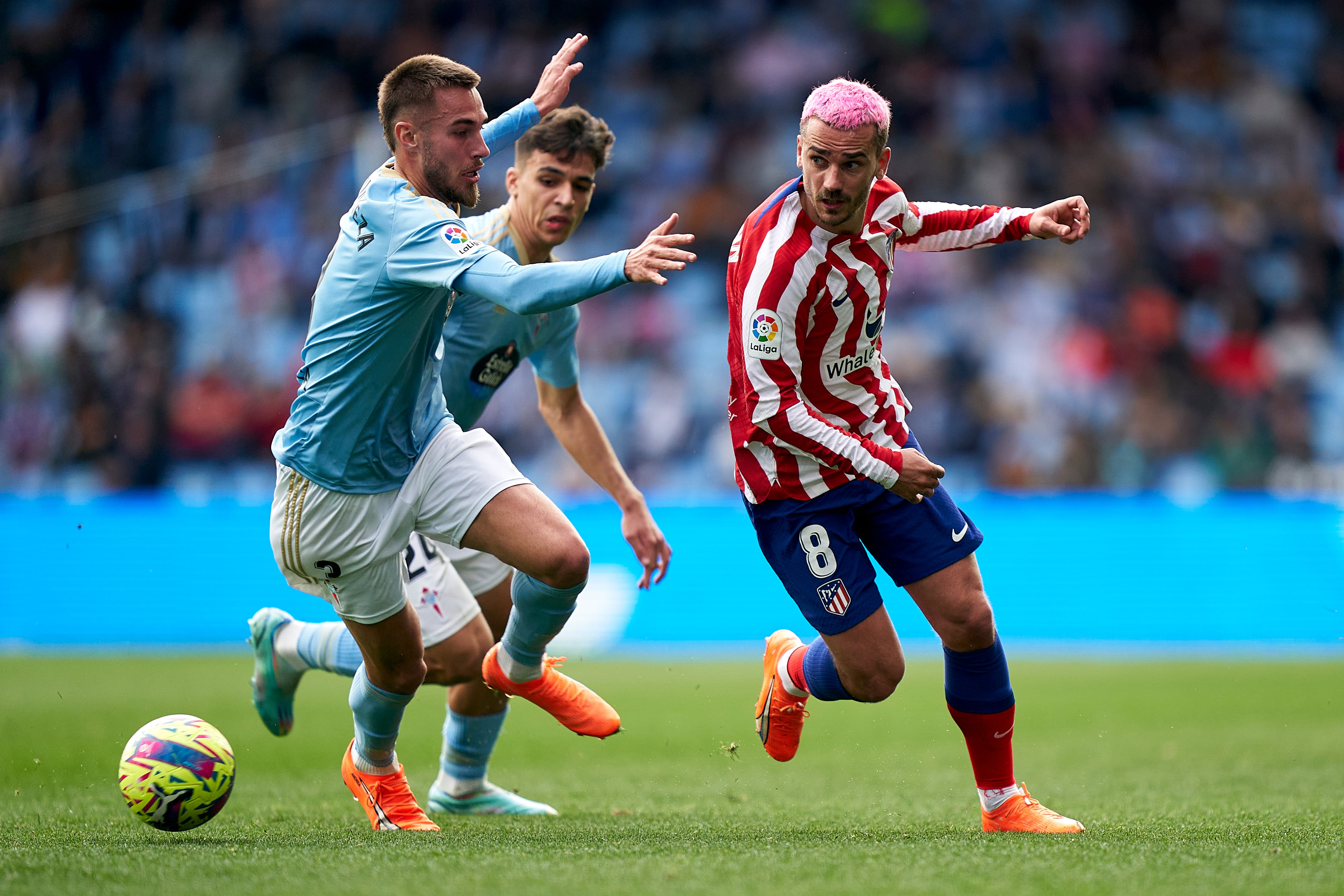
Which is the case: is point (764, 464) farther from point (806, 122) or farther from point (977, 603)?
point (806, 122)

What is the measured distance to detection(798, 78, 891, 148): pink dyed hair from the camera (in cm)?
426

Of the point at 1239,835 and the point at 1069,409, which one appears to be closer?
the point at 1239,835

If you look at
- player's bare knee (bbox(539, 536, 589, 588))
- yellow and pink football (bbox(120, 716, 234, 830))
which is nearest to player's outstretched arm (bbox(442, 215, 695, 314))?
player's bare knee (bbox(539, 536, 589, 588))

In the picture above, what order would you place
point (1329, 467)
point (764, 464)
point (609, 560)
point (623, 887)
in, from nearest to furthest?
point (623, 887)
point (764, 464)
point (609, 560)
point (1329, 467)

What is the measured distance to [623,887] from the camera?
3436 mm

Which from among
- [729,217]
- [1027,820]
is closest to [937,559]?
[1027,820]

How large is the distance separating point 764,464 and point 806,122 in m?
1.14

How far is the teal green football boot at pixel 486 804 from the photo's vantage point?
550cm

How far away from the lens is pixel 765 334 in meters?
4.40

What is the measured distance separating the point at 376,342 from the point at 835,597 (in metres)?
1.74

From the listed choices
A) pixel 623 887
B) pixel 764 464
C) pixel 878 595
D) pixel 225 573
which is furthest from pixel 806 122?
pixel 225 573

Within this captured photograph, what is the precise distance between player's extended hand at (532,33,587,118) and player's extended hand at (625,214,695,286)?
169cm

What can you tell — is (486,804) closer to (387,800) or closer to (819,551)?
(387,800)

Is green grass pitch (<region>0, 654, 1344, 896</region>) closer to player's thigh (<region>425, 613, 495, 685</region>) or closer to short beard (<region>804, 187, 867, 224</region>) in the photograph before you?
player's thigh (<region>425, 613, 495, 685</region>)
